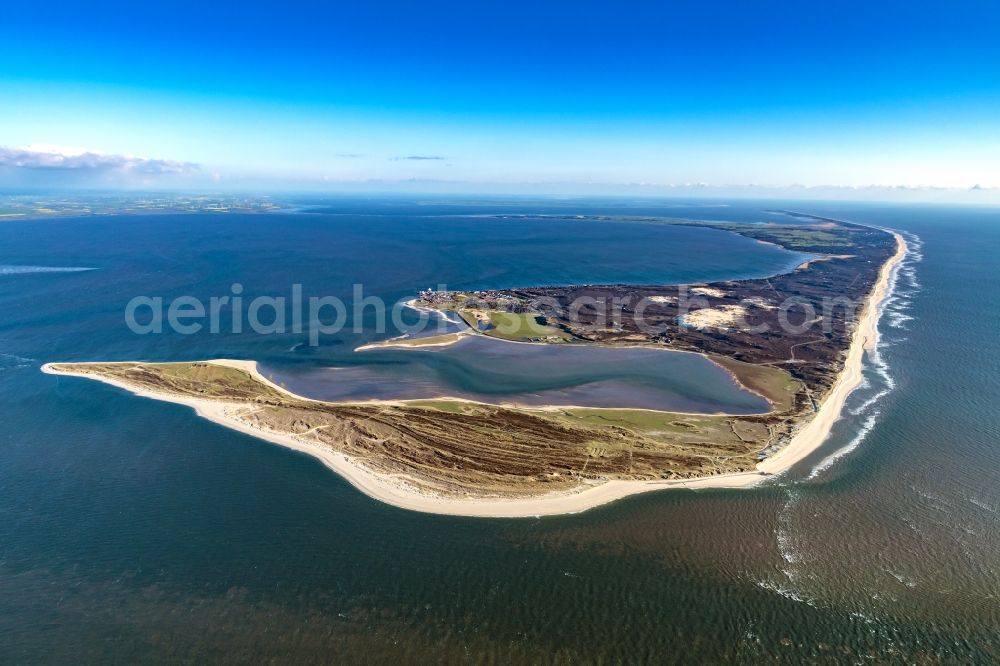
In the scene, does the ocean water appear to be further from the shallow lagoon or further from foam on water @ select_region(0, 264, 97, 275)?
foam on water @ select_region(0, 264, 97, 275)

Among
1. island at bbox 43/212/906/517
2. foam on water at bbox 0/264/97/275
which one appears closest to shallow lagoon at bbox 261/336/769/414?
island at bbox 43/212/906/517

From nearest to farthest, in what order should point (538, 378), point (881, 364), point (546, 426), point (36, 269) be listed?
point (546, 426), point (538, 378), point (881, 364), point (36, 269)

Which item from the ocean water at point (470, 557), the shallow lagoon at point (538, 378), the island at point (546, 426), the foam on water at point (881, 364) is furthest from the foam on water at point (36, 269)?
the foam on water at point (881, 364)

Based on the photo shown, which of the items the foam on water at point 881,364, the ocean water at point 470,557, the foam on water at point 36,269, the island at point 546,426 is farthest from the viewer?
the foam on water at point 36,269

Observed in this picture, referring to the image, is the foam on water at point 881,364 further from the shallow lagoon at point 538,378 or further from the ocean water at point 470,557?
the shallow lagoon at point 538,378

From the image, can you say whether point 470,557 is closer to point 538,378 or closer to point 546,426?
point 546,426

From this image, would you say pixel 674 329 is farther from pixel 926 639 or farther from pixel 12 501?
pixel 12 501

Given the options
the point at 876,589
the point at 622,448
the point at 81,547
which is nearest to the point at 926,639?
the point at 876,589

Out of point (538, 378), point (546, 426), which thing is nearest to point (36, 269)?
point (538, 378)
